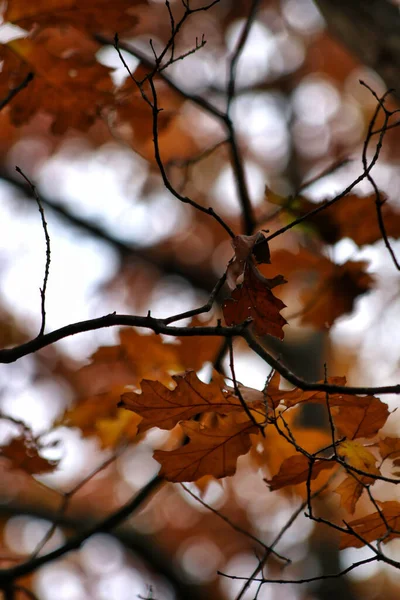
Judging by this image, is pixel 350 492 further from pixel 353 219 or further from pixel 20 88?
pixel 20 88

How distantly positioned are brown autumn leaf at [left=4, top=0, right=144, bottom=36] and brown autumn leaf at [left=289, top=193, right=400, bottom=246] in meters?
0.50

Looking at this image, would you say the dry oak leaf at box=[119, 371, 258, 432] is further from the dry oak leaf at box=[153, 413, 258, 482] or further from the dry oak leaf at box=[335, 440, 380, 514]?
the dry oak leaf at box=[335, 440, 380, 514]

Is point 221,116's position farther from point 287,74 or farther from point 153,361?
point 287,74

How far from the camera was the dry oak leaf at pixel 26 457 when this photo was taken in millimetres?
1146

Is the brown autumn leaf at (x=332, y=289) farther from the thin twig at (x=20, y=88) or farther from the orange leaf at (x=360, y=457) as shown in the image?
the thin twig at (x=20, y=88)

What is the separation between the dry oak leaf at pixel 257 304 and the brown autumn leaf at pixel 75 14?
2.09ft

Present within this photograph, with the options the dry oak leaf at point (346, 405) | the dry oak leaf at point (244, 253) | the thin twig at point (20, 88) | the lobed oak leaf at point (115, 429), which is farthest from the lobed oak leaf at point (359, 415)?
the thin twig at point (20, 88)

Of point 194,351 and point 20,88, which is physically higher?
point 20,88

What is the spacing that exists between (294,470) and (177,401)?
0.66ft

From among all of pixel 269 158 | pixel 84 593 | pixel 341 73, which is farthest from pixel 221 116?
pixel 84 593

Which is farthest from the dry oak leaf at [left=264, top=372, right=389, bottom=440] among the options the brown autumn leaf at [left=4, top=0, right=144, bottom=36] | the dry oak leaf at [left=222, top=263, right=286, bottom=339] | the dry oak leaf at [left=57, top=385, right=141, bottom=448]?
the brown autumn leaf at [left=4, top=0, right=144, bottom=36]

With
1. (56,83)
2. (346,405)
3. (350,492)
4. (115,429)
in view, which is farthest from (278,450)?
(56,83)

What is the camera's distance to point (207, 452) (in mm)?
832

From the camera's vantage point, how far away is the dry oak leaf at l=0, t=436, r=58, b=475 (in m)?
1.15
